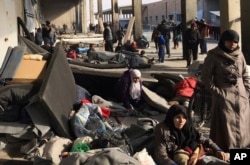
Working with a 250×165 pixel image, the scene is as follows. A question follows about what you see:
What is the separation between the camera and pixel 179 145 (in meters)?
4.71

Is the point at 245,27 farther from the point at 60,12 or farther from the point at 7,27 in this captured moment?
the point at 60,12

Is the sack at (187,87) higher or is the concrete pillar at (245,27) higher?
the concrete pillar at (245,27)

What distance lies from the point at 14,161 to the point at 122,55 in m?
9.74

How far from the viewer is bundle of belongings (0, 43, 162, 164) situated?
5.27m

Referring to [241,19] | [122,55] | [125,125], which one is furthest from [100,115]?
[122,55]

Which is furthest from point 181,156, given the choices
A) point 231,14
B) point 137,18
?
point 137,18

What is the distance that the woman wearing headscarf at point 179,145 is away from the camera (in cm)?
457

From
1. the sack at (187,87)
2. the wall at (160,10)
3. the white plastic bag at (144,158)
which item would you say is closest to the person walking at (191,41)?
the sack at (187,87)

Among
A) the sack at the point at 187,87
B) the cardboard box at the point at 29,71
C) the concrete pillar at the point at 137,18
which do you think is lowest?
the sack at the point at 187,87

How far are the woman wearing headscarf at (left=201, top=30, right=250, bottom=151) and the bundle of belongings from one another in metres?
0.90

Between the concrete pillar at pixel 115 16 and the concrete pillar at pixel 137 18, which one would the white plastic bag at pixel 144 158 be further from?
the concrete pillar at pixel 115 16

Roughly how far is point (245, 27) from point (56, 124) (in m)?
7.33

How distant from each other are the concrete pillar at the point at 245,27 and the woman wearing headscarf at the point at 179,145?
7.47 meters

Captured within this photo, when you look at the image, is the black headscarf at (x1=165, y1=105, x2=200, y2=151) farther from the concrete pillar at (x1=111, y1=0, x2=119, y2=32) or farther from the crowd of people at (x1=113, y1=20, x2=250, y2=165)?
the concrete pillar at (x1=111, y1=0, x2=119, y2=32)
